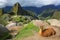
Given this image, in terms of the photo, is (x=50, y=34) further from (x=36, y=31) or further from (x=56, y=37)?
(x=36, y=31)

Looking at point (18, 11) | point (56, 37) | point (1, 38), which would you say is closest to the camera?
point (56, 37)

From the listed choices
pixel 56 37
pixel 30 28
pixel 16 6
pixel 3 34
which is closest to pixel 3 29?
pixel 3 34

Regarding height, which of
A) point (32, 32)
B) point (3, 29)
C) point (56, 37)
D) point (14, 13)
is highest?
point (14, 13)

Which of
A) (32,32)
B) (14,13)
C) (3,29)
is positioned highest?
(14,13)

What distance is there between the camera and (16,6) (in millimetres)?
47156

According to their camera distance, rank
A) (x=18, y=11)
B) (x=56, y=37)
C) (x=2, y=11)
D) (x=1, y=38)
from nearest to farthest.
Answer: (x=56, y=37)
(x=1, y=38)
(x=2, y=11)
(x=18, y=11)

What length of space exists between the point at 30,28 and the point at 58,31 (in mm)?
2292

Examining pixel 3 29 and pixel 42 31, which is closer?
pixel 42 31

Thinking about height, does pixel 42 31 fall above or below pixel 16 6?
below

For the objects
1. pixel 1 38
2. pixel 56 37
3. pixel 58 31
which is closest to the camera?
pixel 56 37

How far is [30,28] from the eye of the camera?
1460cm

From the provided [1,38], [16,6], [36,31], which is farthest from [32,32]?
[16,6]

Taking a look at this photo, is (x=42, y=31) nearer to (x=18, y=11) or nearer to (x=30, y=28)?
(x=30, y=28)

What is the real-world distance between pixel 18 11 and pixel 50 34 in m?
33.8
